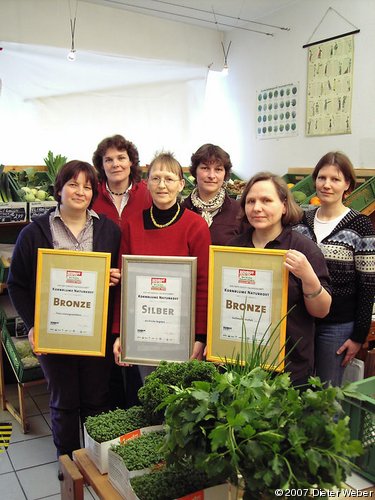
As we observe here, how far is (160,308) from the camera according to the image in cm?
187

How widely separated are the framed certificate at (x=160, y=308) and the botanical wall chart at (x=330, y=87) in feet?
9.23

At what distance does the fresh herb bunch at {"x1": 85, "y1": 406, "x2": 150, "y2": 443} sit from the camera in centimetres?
130

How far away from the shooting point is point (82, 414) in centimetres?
238

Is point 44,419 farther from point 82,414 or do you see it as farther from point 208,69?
point 208,69

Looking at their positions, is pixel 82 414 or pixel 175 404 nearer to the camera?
pixel 175 404

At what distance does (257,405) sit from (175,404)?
0.57 feet

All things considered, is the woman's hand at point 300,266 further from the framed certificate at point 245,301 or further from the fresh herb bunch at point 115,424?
the fresh herb bunch at point 115,424

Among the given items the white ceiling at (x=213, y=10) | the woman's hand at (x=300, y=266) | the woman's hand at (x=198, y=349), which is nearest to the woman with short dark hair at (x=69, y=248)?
the woman's hand at (x=198, y=349)

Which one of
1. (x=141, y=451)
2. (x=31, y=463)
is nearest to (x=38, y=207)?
(x=31, y=463)

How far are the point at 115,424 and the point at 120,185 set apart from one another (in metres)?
1.55

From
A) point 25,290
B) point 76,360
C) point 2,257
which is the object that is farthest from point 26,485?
point 2,257

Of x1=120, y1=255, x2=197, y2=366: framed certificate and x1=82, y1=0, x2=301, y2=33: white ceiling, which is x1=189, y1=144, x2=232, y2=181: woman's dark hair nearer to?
x1=120, y1=255, x2=197, y2=366: framed certificate

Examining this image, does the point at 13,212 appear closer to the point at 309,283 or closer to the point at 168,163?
the point at 168,163

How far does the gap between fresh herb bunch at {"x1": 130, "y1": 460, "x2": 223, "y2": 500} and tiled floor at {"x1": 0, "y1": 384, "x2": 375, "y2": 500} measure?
1.62 m
